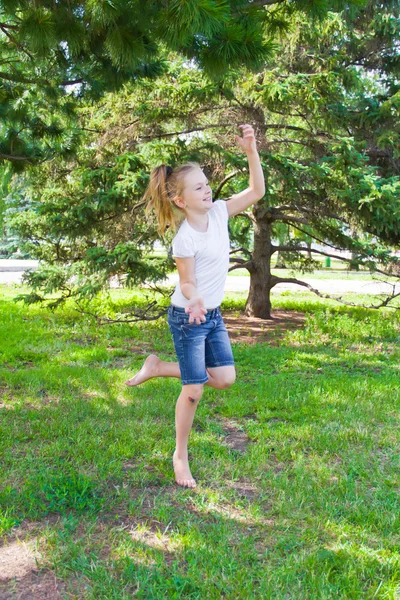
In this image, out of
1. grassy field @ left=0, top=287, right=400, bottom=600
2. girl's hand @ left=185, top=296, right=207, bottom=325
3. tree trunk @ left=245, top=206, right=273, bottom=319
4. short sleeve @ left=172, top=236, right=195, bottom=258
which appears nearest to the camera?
grassy field @ left=0, top=287, right=400, bottom=600

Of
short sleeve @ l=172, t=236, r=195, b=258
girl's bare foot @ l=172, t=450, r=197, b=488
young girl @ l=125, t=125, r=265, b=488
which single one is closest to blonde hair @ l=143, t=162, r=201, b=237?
young girl @ l=125, t=125, r=265, b=488

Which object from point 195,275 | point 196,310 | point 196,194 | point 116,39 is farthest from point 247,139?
point 116,39

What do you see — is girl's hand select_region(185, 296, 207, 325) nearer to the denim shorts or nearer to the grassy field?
the denim shorts

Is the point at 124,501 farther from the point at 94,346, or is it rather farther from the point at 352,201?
the point at 352,201

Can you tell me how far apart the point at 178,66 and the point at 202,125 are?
2.99 feet

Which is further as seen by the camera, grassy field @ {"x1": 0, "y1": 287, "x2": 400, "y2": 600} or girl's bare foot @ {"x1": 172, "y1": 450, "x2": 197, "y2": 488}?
girl's bare foot @ {"x1": 172, "y1": 450, "x2": 197, "y2": 488}

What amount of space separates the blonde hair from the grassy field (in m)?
1.46

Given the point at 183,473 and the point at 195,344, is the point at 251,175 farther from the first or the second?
the point at 183,473

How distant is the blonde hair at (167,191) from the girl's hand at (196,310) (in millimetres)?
599

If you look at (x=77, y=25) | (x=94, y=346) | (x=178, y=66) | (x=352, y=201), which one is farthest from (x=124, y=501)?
(x=178, y=66)

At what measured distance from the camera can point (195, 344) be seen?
10.3ft

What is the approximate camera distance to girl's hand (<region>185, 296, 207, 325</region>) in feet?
9.32

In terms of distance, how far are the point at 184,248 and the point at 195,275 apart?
18cm

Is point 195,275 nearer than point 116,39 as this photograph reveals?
Yes
